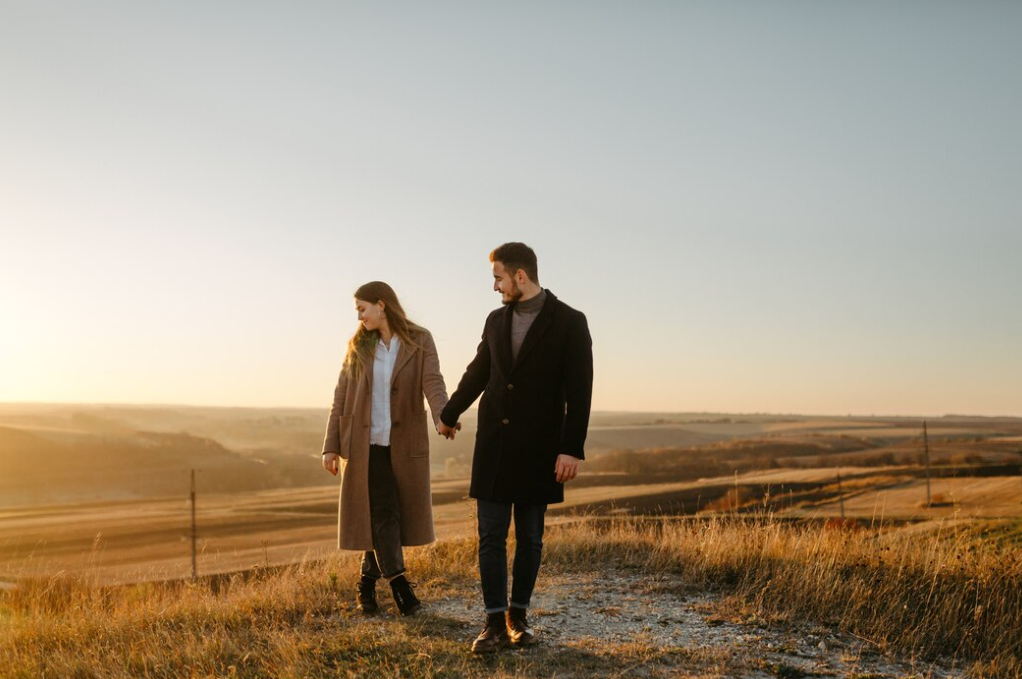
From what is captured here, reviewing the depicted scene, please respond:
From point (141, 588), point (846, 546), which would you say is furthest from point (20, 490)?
point (846, 546)

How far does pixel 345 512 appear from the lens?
5.41 m

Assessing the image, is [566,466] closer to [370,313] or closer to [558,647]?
[558,647]

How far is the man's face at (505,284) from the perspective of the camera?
174 inches

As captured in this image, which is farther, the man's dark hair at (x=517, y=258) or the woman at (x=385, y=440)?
the woman at (x=385, y=440)

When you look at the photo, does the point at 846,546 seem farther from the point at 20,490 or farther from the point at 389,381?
the point at 20,490

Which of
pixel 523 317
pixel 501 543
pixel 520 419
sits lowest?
pixel 501 543

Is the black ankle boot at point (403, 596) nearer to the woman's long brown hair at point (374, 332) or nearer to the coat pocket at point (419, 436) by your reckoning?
the coat pocket at point (419, 436)

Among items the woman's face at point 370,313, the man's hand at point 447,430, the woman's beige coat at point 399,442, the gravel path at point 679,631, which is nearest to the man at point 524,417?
the man's hand at point 447,430

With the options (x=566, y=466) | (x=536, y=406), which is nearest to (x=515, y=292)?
(x=536, y=406)

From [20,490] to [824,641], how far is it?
56743 millimetres

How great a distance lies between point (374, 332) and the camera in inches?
216

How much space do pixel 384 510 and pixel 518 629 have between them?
1.28 meters

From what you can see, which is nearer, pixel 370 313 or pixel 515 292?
pixel 515 292

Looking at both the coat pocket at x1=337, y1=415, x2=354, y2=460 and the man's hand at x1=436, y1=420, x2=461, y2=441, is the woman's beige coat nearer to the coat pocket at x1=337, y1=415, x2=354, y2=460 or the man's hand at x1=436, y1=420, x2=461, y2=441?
the coat pocket at x1=337, y1=415, x2=354, y2=460
